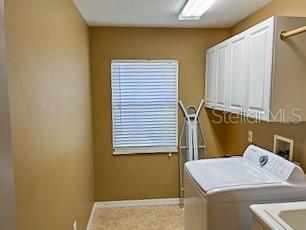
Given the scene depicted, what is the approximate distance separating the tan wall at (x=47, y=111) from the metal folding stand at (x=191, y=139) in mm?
1410

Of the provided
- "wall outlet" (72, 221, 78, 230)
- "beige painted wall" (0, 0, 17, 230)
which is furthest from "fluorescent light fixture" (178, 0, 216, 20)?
"wall outlet" (72, 221, 78, 230)

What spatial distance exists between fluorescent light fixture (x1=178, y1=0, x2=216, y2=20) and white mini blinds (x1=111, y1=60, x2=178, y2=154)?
878mm

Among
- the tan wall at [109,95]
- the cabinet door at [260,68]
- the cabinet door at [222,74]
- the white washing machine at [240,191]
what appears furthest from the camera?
the tan wall at [109,95]

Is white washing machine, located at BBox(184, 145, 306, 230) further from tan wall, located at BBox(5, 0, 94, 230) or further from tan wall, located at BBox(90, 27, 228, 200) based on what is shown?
tan wall, located at BBox(90, 27, 228, 200)

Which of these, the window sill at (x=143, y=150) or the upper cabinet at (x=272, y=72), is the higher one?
the upper cabinet at (x=272, y=72)

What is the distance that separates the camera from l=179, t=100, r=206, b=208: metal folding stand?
12.0 feet

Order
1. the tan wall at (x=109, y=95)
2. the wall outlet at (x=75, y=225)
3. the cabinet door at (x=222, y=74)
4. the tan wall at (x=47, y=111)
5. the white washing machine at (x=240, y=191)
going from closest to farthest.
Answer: the tan wall at (x=47, y=111), the white washing machine at (x=240, y=191), the wall outlet at (x=75, y=225), the cabinet door at (x=222, y=74), the tan wall at (x=109, y=95)

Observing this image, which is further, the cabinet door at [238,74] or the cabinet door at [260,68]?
the cabinet door at [238,74]

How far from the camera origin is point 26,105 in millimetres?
1339

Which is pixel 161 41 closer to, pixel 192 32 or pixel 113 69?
pixel 192 32

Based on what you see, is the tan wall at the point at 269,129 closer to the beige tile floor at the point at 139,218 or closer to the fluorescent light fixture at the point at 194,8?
the fluorescent light fixture at the point at 194,8

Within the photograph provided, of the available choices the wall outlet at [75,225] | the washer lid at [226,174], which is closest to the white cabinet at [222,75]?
the washer lid at [226,174]

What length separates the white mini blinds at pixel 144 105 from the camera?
11.9ft

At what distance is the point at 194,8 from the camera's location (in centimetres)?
260
